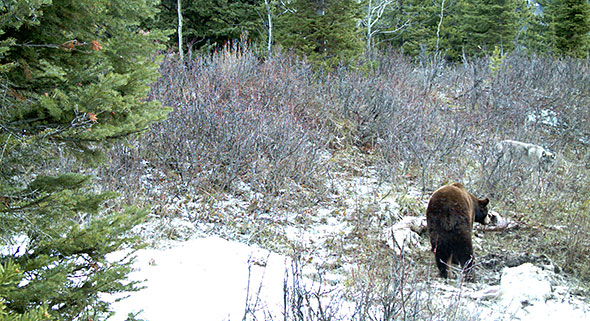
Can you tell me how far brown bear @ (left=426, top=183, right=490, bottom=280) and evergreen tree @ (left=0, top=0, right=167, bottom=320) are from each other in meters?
3.13

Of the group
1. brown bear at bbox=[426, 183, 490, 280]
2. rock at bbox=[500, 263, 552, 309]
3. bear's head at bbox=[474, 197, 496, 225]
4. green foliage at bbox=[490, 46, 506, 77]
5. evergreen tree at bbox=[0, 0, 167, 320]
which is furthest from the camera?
green foliage at bbox=[490, 46, 506, 77]

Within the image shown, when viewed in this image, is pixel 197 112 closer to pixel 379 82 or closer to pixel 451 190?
pixel 451 190

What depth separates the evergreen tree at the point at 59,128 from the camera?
178 cm

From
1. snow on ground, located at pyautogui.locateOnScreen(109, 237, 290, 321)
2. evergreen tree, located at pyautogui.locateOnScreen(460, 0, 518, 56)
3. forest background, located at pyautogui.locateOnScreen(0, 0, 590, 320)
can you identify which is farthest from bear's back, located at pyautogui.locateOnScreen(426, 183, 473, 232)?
evergreen tree, located at pyautogui.locateOnScreen(460, 0, 518, 56)

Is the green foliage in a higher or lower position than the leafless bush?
higher

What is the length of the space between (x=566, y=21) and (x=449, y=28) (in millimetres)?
5871

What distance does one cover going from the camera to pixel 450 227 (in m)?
4.23

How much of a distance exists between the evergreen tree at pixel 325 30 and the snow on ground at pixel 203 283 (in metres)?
6.72

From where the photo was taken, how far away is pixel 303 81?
877 centimetres

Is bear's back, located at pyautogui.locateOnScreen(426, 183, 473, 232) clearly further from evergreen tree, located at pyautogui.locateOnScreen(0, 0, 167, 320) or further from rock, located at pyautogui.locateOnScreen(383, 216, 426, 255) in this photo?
evergreen tree, located at pyautogui.locateOnScreen(0, 0, 167, 320)

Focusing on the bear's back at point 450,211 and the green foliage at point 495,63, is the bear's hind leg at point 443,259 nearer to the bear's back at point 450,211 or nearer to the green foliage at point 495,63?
the bear's back at point 450,211

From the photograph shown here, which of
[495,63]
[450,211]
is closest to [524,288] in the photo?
[450,211]

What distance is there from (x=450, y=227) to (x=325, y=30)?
7052 mm

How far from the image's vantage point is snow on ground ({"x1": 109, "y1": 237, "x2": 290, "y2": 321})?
3.15 m
